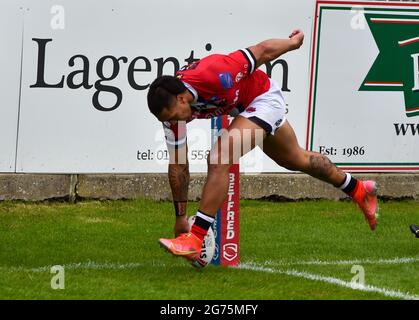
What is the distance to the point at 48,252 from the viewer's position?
959 centimetres

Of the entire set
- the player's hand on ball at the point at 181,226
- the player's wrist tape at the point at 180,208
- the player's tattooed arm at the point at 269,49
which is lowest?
the player's hand on ball at the point at 181,226

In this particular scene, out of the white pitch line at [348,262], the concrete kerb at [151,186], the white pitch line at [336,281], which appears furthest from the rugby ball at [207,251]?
the concrete kerb at [151,186]

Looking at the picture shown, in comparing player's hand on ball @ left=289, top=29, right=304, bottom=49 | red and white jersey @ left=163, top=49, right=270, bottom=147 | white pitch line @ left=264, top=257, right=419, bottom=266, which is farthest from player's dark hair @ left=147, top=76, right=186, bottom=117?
white pitch line @ left=264, top=257, right=419, bottom=266

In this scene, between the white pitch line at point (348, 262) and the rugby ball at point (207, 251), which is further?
the white pitch line at point (348, 262)

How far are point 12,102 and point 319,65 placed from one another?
3490 mm

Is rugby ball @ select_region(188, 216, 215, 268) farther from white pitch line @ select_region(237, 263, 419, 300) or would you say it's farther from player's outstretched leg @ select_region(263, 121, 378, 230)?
player's outstretched leg @ select_region(263, 121, 378, 230)

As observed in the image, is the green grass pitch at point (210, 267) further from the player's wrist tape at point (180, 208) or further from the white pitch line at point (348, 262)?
the player's wrist tape at point (180, 208)

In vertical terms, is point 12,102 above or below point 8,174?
above

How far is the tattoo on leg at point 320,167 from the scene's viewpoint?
30.1ft

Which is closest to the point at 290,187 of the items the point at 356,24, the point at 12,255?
the point at 356,24

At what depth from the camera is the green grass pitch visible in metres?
7.77

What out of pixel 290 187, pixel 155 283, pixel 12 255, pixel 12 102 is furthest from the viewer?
pixel 290 187

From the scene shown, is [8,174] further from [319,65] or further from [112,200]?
[319,65]

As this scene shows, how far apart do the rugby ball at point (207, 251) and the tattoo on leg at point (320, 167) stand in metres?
1.12
